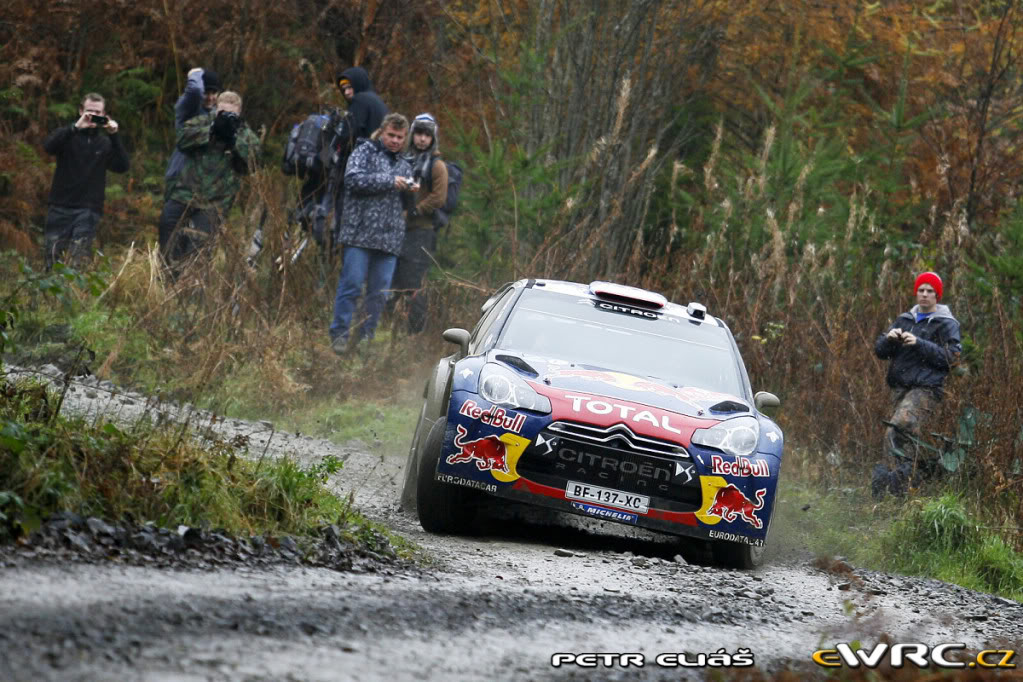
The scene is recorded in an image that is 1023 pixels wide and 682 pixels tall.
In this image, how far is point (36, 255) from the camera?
56.5ft

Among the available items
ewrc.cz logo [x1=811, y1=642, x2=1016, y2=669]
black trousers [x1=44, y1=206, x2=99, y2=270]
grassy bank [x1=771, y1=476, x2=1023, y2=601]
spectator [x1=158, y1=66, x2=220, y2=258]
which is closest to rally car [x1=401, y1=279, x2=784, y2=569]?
grassy bank [x1=771, y1=476, x2=1023, y2=601]

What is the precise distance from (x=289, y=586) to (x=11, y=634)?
1.59 meters

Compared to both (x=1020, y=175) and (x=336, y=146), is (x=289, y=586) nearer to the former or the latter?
(x=336, y=146)

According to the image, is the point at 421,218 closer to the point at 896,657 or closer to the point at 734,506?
the point at 734,506

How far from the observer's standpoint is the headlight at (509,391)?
8961mm

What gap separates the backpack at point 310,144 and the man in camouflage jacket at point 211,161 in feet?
1.34

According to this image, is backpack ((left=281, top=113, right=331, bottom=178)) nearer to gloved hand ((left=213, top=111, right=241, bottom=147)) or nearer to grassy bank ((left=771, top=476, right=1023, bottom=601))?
gloved hand ((left=213, top=111, right=241, bottom=147))

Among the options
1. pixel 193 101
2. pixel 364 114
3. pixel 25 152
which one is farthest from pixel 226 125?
pixel 25 152

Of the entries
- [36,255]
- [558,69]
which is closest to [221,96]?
Result: [36,255]

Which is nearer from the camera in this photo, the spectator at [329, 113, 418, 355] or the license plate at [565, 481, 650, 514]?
the license plate at [565, 481, 650, 514]

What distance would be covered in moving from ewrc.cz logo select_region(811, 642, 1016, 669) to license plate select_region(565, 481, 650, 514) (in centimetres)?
233

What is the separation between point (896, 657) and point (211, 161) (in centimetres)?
1126

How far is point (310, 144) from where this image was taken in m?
16.3

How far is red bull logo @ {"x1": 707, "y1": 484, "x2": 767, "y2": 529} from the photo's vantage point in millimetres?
9047
